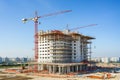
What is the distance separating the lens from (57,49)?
89500 mm

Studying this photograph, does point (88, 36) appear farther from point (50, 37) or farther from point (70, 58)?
point (50, 37)

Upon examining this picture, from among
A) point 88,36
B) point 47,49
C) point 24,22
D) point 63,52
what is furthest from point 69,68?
point 24,22

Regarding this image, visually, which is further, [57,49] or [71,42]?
[71,42]

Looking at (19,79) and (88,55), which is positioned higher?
(88,55)

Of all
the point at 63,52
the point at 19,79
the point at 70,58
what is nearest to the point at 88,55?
the point at 70,58

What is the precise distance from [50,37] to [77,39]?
14916mm

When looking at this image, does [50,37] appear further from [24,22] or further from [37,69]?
[24,22]

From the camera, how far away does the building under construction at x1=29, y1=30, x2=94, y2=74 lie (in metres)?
87.4

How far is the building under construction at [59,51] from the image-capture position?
87.4 meters

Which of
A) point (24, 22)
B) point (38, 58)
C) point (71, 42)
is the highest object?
point (24, 22)

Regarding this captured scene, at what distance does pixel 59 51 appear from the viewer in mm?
89312

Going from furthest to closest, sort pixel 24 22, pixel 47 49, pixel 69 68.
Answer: pixel 24 22, pixel 47 49, pixel 69 68

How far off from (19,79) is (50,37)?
108 feet

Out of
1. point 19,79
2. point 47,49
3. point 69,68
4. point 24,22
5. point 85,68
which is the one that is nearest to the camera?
point 19,79
